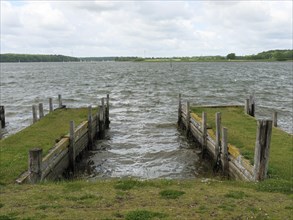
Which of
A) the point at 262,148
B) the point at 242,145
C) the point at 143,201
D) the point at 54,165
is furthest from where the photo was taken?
the point at 242,145

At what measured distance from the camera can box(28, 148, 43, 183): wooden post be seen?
34.8ft

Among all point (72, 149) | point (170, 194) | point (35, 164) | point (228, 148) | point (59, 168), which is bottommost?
point (59, 168)

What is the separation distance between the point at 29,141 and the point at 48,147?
182cm

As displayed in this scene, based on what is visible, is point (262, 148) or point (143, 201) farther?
point (262, 148)

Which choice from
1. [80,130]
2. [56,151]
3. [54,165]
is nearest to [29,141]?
[80,130]

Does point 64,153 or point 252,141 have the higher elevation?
point 252,141

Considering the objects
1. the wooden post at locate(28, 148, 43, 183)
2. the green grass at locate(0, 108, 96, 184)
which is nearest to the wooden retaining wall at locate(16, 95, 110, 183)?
the wooden post at locate(28, 148, 43, 183)

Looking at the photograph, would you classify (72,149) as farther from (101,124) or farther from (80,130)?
(101,124)

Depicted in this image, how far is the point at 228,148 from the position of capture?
46.1 feet

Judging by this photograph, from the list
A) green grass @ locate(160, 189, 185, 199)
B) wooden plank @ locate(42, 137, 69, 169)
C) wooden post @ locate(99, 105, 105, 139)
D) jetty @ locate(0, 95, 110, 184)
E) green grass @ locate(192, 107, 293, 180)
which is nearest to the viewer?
green grass @ locate(160, 189, 185, 199)

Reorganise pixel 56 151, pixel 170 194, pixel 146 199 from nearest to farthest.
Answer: pixel 146 199 → pixel 170 194 → pixel 56 151

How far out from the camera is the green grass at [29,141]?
12062 mm

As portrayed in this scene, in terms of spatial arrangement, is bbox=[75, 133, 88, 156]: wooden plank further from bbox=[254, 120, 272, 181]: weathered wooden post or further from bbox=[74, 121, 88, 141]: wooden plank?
bbox=[254, 120, 272, 181]: weathered wooden post

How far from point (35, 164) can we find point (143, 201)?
4.06 meters
